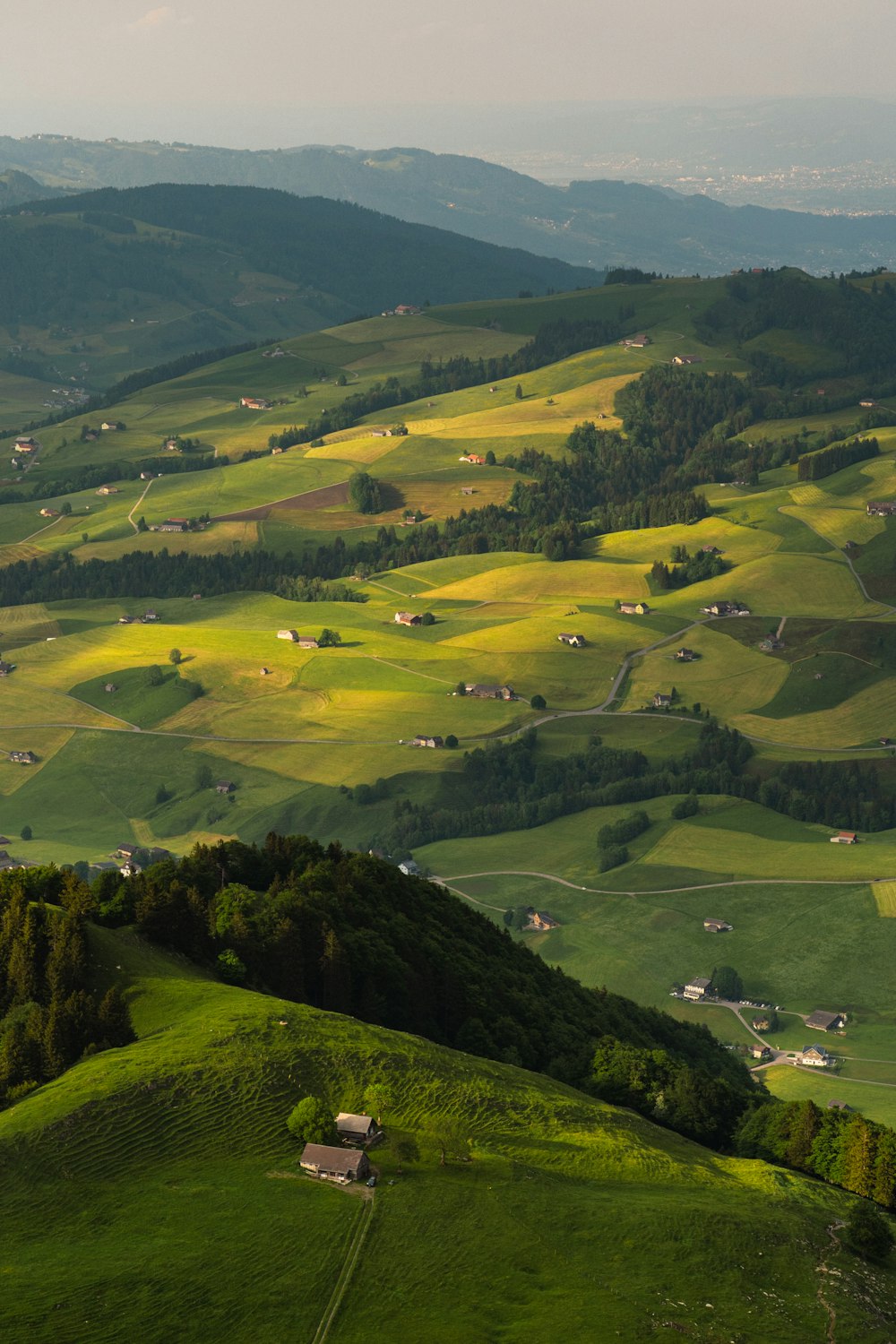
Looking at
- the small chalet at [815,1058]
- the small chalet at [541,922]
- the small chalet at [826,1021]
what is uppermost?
the small chalet at [815,1058]

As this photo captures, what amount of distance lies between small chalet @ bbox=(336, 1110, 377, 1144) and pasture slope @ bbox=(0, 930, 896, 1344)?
1208 millimetres

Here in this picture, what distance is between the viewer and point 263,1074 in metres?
63.3

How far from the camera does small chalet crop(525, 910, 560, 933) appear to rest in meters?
185

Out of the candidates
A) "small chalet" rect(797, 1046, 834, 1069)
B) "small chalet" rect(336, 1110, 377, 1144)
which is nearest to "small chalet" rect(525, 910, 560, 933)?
"small chalet" rect(797, 1046, 834, 1069)

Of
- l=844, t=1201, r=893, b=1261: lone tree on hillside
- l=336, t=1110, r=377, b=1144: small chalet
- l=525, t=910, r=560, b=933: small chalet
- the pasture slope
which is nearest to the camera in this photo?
the pasture slope

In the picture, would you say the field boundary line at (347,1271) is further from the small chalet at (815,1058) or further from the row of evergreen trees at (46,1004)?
the small chalet at (815,1058)

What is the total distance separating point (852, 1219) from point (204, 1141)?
85.5 feet

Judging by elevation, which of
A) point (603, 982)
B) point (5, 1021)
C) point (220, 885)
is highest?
point (5, 1021)

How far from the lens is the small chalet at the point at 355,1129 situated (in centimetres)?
5988

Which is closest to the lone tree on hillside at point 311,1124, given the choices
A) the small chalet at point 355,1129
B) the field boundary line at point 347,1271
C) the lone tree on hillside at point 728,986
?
the small chalet at point 355,1129

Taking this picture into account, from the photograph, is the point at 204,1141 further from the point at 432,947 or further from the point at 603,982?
the point at 603,982

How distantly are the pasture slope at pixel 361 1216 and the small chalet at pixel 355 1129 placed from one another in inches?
47.5

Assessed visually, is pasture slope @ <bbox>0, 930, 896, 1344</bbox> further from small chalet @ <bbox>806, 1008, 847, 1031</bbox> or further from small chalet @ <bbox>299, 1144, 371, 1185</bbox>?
small chalet @ <bbox>806, 1008, 847, 1031</bbox>

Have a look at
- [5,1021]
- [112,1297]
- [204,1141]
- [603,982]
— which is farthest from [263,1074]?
[603,982]
